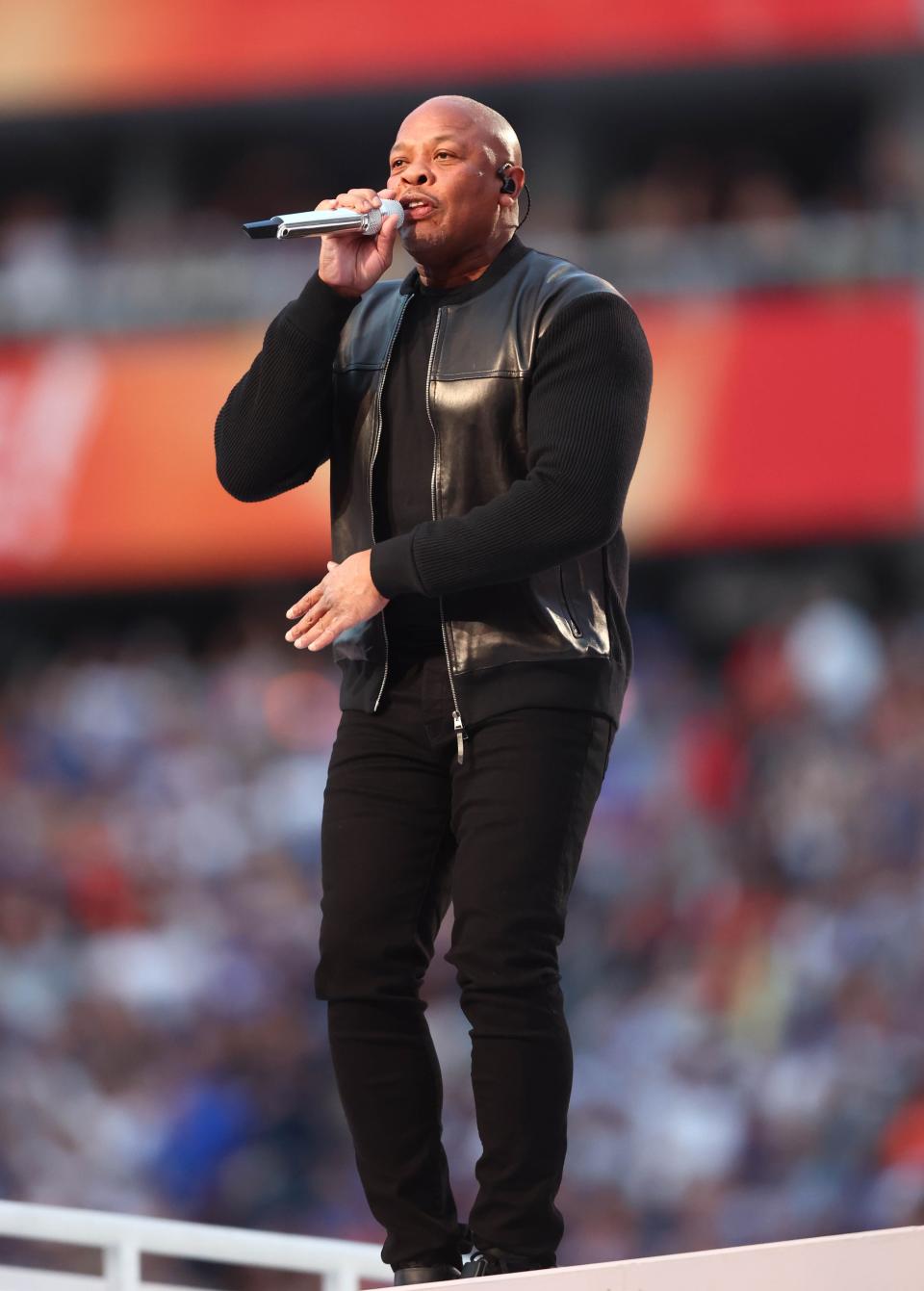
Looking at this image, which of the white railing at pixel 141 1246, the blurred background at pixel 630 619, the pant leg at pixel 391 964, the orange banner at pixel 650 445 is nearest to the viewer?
the pant leg at pixel 391 964

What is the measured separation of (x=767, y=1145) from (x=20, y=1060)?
199 centimetres

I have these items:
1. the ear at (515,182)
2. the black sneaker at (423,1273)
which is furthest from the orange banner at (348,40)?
the black sneaker at (423,1273)

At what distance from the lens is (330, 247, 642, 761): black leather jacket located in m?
2.00

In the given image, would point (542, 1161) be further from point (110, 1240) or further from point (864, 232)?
point (864, 232)

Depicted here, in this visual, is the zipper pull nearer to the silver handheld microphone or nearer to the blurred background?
the silver handheld microphone

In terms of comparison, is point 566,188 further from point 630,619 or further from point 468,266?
point 468,266

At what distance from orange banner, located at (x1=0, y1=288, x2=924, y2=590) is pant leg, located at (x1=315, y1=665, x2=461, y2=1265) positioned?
5270 mm

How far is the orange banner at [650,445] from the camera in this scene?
7441 millimetres

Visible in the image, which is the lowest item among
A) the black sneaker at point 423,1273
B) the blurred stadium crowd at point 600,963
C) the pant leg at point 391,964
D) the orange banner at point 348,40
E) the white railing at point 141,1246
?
the blurred stadium crowd at point 600,963

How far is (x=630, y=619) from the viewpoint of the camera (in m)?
7.84

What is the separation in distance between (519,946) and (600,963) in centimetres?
A: 348

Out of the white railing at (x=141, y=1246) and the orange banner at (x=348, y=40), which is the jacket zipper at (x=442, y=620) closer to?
the white railing at (x=141, y=1246)

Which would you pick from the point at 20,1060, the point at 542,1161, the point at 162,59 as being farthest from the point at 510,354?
the point at 162,59

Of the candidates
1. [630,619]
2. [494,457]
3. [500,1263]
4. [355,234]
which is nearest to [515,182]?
[355,234]
